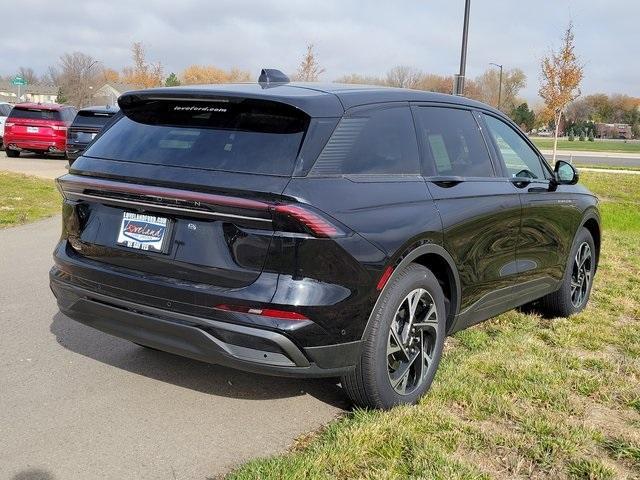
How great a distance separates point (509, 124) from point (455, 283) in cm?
168

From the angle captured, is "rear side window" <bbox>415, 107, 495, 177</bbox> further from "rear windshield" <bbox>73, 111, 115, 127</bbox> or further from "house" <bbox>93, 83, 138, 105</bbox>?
"house" <bbox>93, 83, 138, 105</bbox>

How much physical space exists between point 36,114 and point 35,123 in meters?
0.27

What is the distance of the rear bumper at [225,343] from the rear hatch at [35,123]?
18.6m

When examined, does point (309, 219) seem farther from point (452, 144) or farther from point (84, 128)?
point (84, 128)

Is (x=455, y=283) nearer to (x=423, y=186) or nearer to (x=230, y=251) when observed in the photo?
(x=423, y=186)

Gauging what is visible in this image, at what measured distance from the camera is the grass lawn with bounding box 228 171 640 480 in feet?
10.1

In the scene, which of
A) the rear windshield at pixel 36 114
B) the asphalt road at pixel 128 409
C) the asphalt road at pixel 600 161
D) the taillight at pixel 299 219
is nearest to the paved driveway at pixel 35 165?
the rear windshield at pixel 36 114

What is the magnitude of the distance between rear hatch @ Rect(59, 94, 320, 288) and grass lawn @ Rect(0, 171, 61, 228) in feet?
20.8

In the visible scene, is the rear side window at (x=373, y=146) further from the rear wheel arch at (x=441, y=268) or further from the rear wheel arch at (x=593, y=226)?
the rear wheel arch at (x=593, y=226)

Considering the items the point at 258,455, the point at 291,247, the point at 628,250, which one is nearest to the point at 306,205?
the point at 291,247

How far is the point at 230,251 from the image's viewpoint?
3.16 m

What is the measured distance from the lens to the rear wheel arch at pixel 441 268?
140 inches

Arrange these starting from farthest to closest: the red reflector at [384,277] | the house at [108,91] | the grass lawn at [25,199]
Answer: the house at [108,91]
the grass lawn at [25,199]
the red reflector at [384,277]

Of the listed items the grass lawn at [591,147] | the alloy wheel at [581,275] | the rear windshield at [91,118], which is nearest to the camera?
the alloy wheel at [581,275]
